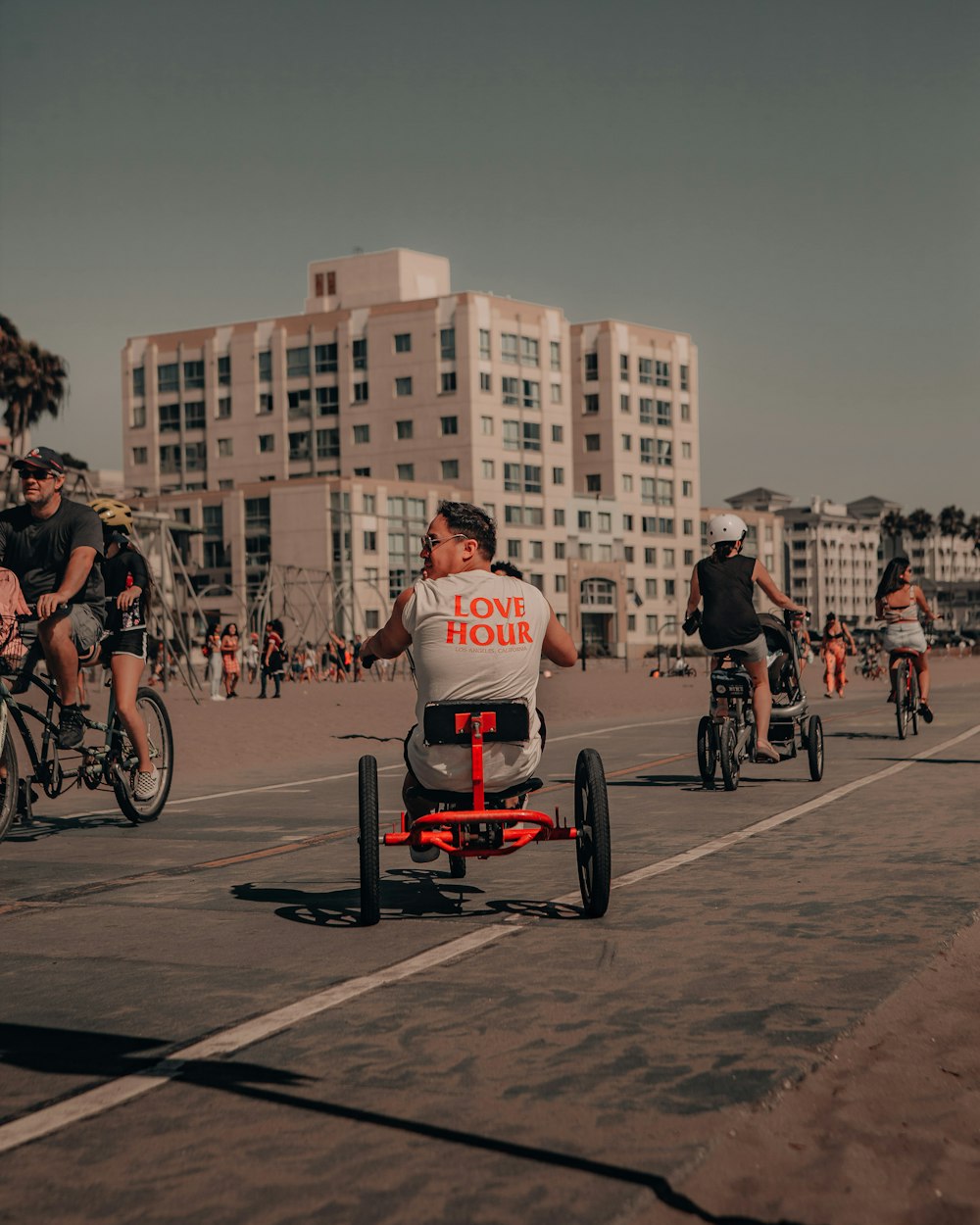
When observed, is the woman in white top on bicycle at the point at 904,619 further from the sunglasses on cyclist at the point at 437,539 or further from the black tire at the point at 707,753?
the sunglasses on cyclist at the point at 437,539

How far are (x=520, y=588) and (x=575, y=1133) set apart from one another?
127 inches

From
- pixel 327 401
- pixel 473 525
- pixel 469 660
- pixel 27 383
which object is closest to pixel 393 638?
pixel 469 660

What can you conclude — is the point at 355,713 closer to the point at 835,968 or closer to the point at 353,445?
the point at 835,968

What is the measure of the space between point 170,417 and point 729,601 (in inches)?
4611

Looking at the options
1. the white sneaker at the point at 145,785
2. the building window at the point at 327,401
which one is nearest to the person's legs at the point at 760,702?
the white sneaker at the point at 145,785

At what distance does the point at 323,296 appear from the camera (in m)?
123

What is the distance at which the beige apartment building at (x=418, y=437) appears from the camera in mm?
108625

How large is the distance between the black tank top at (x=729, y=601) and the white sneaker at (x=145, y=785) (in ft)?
13.5

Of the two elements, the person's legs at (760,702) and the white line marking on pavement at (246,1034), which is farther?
the person's legs at (760,702)

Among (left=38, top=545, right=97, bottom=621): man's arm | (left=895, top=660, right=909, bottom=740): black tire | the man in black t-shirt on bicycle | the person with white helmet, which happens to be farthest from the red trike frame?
(left=895, top=660, right=909, bottom=740): black tire

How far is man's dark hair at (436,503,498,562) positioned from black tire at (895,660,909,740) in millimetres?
11680

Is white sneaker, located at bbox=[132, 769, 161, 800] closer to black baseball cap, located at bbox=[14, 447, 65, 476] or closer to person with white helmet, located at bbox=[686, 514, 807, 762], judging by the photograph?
black baseball cap, located at bbox=[14, 447, 65, 476]

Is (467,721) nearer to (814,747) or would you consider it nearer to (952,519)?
(814,747)

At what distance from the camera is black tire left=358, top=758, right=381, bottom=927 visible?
6410 millimetres
